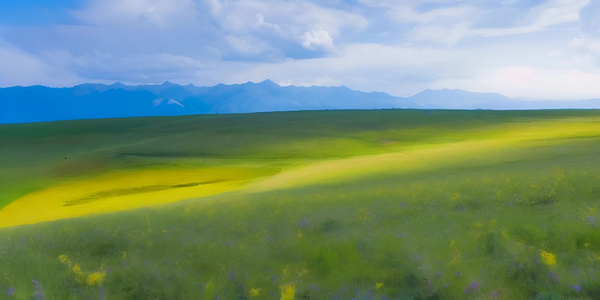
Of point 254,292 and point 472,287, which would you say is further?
point 254,292

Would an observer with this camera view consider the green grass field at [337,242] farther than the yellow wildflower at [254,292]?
Yes

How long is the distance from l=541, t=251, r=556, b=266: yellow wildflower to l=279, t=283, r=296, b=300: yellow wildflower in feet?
24.4

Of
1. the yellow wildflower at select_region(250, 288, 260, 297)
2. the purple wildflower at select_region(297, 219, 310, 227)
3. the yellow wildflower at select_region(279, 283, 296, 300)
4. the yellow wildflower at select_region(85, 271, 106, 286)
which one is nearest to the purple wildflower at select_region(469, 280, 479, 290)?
the yellow wildflower at select_region(279, 283, 296, 300)

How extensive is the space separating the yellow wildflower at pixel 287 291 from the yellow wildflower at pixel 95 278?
5.54 m

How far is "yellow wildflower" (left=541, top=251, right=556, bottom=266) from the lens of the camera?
1171 cm

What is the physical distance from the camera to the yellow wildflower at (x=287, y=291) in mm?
10920

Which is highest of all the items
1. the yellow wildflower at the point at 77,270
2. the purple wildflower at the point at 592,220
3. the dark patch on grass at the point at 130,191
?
the purple wildflower at the point at 592,220

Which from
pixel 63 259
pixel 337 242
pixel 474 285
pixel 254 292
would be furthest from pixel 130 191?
pixel 474 285

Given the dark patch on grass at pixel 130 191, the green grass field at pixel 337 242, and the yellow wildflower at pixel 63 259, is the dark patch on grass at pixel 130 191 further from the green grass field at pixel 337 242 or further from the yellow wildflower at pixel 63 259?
the yellow wildflower at pixel 63 259

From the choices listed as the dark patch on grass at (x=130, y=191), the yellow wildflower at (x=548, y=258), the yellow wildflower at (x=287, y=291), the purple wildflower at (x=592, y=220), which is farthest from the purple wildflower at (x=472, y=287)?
the dark patch on grass at (x=130, y=191)

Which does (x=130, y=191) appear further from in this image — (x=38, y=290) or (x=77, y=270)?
(x=38, y=290)

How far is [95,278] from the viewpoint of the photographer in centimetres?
1220

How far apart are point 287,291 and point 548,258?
7860mm

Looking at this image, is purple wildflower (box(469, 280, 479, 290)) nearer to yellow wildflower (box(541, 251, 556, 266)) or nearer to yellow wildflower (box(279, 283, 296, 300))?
yellow wildflower (box(541, 251, 556, 266))
